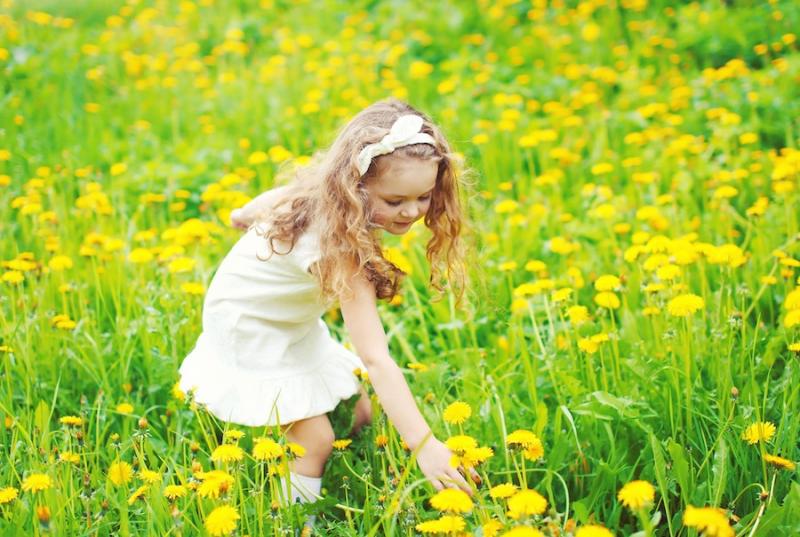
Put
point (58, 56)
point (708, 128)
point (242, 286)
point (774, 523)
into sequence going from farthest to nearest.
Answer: point (58, 56), point (708, 128), point (242, 286), point (774, 523)

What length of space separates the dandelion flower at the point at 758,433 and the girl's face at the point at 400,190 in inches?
32.2

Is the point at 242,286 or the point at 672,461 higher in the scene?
the point at 242,286

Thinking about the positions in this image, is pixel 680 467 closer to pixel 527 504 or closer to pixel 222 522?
pixel 527 504

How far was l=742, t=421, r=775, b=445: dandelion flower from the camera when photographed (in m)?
1.72

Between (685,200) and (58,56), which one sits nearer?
(685,200)

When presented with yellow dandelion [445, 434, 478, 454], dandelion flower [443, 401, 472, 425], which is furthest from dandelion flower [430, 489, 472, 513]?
dandelion flower [443, 401, 472, 425]

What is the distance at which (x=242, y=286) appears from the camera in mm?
2082

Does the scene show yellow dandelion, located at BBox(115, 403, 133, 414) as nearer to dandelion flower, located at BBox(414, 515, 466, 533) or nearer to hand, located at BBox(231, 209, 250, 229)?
hand, located at BBox(231, 209, 250, 229)

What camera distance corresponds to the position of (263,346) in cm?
206

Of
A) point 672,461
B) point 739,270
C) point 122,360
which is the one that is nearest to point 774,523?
point 672,461

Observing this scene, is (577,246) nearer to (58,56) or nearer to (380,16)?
(380,16)

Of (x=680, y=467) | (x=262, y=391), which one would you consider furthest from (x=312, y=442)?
(x=680, y=467)

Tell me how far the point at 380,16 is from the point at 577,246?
2.92 meters

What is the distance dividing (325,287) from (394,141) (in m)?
0.35
